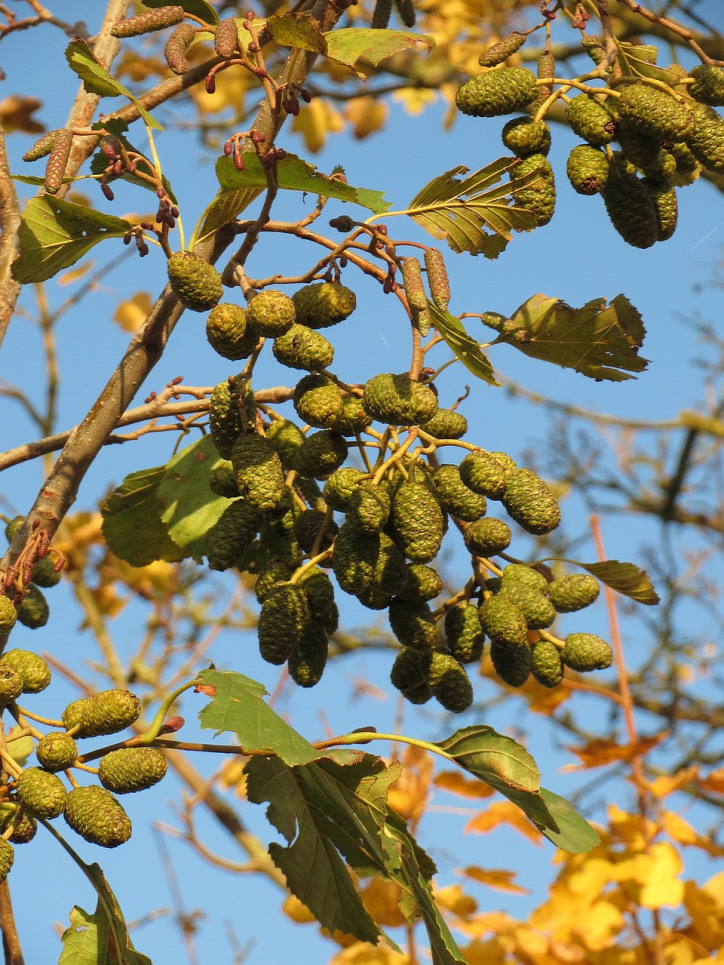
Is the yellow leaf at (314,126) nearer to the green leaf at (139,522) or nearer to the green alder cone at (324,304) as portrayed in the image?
the green leaf at (139,522)

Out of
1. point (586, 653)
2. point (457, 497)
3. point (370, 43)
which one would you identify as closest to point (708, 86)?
point (370, 43)

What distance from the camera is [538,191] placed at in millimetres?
2002

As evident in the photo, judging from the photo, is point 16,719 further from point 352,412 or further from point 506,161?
point 506,161

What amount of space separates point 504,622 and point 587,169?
0.82 m

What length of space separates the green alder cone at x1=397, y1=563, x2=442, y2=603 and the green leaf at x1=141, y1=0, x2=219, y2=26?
1.03 metres

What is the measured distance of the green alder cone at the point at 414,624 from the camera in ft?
6.68

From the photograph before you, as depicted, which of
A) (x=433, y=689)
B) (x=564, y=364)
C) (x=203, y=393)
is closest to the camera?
(x=433, y=689)

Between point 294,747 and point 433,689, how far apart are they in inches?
15.5

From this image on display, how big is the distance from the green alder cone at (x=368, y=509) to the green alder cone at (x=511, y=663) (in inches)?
15.8

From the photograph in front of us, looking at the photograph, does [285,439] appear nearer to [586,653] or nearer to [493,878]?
[586,653]

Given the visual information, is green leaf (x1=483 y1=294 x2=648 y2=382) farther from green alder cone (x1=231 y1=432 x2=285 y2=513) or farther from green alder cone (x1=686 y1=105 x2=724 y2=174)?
green alder cone (x1=231 y1=432 x2=285 y2=513)

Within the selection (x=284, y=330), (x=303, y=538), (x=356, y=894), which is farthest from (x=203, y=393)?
(x=356, y=894)

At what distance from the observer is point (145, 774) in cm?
168

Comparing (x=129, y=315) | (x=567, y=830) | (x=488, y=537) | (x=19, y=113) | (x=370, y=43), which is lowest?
(x=567, y=830)
